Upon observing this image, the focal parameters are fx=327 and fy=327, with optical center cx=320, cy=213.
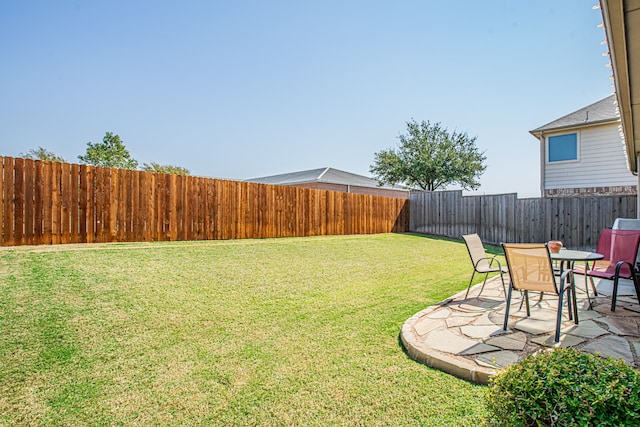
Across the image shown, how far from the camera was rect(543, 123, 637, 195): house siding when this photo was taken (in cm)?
1115

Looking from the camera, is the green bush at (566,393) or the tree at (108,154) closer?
the green bush at (566,393)

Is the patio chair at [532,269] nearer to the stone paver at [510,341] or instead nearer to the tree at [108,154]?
the stone paver at [510,341]

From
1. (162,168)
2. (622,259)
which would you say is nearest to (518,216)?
(622,259)

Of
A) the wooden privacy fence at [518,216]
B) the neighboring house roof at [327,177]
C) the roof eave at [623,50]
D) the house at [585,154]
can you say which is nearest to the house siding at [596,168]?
the house at [585,154]

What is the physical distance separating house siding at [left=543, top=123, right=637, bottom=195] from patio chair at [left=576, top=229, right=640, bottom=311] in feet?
28.2

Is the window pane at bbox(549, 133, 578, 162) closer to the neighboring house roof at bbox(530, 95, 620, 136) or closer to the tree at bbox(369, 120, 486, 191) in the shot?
the neighboring house roof at bbox(530, 95, 620, 136)

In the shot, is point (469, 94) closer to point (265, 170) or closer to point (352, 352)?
point (352, 352)

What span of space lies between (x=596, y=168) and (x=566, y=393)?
13.7 metres

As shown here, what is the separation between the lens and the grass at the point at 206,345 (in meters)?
2.14

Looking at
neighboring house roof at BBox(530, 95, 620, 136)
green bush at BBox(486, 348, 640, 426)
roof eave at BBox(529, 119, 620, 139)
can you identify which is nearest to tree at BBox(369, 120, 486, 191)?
roof eave at BBox(529, 119, 620, 139)

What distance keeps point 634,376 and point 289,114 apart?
13979mm

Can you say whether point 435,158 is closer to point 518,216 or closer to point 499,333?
point 518,216

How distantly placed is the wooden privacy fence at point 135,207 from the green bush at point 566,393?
7.11 metres

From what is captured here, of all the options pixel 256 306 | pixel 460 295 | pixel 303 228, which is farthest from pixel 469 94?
pixel 256 306
